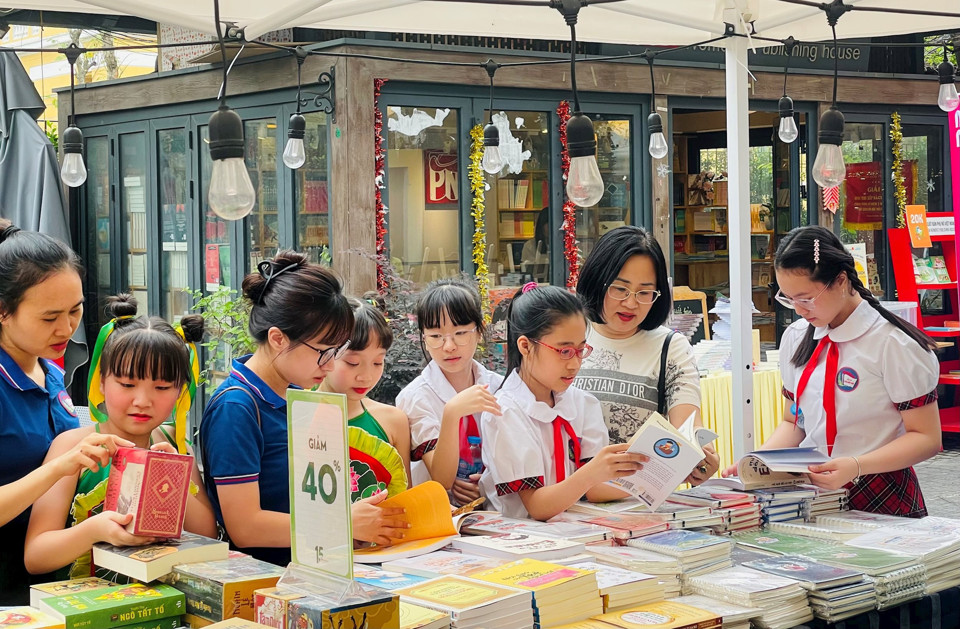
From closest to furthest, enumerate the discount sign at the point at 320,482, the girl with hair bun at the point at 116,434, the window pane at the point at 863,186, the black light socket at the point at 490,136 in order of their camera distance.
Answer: the discount sign at the point at 320,482 < the girl with hair bun at the point at 116,434 < the black light socket at the point at 490,136 < the window pane at the point at 863,186

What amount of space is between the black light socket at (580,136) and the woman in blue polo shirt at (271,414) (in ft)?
3.03

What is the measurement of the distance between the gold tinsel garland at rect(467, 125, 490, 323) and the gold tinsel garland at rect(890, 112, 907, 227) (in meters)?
4.44

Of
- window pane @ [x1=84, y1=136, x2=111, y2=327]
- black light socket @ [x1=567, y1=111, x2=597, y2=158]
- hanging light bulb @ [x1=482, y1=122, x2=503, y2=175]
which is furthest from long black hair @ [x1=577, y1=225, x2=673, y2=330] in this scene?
window pane @ [x1=84, y1=136, x2=111, y2=327]

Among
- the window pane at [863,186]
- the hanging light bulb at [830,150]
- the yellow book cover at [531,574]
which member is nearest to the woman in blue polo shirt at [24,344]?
the yellow book cover at [531,574]

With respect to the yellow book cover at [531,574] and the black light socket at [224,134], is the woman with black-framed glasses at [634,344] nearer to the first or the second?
the yellow book cover at [531,574]

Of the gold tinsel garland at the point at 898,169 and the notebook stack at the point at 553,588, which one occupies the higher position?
the gold tinsel garland at the point at 898,169

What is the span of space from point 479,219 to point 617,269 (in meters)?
4.70

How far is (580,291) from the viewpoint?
10.3 ft

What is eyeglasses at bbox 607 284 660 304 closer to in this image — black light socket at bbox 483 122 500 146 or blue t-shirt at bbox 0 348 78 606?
blue t-shirt at bbox 0 348 78 606

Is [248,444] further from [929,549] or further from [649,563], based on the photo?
[929,549]

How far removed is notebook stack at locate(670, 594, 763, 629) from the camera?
81.5 inches

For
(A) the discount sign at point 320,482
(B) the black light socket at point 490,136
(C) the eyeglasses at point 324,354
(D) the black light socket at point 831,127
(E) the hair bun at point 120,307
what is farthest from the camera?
(B) the black light socket at point 490,136

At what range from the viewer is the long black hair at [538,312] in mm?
2736

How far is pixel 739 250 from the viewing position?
3.70 metres
